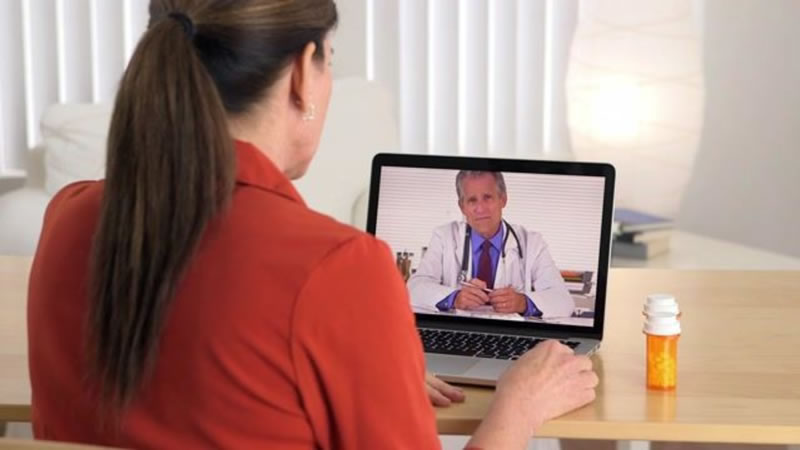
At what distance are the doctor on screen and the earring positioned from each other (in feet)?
1.34

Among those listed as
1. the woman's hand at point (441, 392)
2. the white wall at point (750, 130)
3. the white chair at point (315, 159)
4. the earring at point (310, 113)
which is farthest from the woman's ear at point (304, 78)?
the white wall at point (750, 130)

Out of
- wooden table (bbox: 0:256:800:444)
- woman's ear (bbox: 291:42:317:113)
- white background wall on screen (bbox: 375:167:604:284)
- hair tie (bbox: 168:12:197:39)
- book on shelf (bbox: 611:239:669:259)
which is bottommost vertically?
book on shelf (bbox: 611:239:669:259)

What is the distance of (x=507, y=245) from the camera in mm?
1557

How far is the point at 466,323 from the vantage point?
1582 mm

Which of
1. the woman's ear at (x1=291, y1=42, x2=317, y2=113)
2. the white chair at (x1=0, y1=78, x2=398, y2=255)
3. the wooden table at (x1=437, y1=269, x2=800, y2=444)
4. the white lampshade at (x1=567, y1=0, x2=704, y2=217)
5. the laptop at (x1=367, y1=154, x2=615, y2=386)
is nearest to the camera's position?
the woman's ear at (x1=291, y1=42, x2=317, y2=113)

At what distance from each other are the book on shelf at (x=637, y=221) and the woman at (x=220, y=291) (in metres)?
2.23

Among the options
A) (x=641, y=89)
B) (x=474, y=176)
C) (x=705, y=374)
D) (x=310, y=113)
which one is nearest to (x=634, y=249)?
(x=641, y=89)

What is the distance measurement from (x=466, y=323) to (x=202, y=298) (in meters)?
0.61

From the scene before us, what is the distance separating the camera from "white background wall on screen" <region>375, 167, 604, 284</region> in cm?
156

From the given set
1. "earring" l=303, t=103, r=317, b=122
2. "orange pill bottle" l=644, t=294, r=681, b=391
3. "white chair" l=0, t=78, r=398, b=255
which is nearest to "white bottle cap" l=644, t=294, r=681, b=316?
"orange pill bottle" l=644, t=294, r=681, b=391

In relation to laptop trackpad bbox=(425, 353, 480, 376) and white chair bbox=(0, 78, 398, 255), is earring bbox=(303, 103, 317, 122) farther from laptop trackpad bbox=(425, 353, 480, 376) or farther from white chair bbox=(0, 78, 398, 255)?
white chair bbox=(0, 78, 398, 255)

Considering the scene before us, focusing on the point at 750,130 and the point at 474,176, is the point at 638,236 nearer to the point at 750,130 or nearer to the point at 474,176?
the point at 750,130

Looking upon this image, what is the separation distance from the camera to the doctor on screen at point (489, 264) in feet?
5.09

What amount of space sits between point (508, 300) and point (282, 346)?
596 mm
